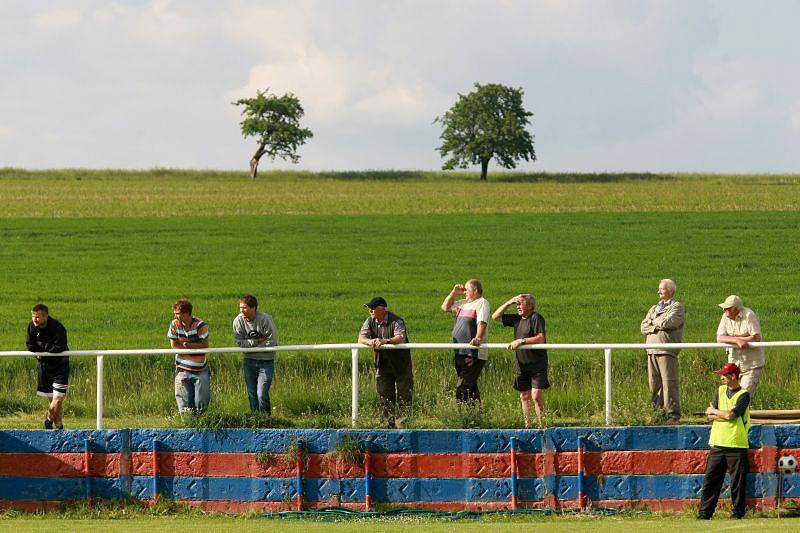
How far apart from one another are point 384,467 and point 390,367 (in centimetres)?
130

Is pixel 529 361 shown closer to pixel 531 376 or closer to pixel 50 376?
pixel 531 376

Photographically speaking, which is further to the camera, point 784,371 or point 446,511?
point 784,371

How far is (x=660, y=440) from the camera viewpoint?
14.0 m

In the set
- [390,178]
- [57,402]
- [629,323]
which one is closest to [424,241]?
[629,323]

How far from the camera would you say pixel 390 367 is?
49.3ft

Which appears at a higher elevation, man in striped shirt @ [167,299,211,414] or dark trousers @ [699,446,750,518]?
man in striped shirt @ [167,299,211,414]

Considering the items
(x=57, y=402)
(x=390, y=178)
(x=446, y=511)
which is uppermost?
(x=390, y=178)

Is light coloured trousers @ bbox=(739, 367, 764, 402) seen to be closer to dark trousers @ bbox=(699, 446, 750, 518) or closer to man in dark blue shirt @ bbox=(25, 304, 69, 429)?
dark trousers @ bbox=(699, 446, 750, 518)

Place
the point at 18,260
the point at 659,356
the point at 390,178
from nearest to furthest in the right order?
1. the point at 659,356
2. the point at 18,260
3. the point at 390,178

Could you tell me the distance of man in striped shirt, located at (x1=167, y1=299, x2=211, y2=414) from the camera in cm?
1509

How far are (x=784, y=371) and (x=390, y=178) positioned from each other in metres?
74.9

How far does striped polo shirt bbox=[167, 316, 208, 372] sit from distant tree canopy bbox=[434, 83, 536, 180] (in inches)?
3687

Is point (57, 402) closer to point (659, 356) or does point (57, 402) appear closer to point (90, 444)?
point (90, 444)

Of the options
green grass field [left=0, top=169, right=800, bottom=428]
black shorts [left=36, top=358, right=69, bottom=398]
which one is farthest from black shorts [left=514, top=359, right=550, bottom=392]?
black shorts [left=36, top=358, right=69, bottom=398]
